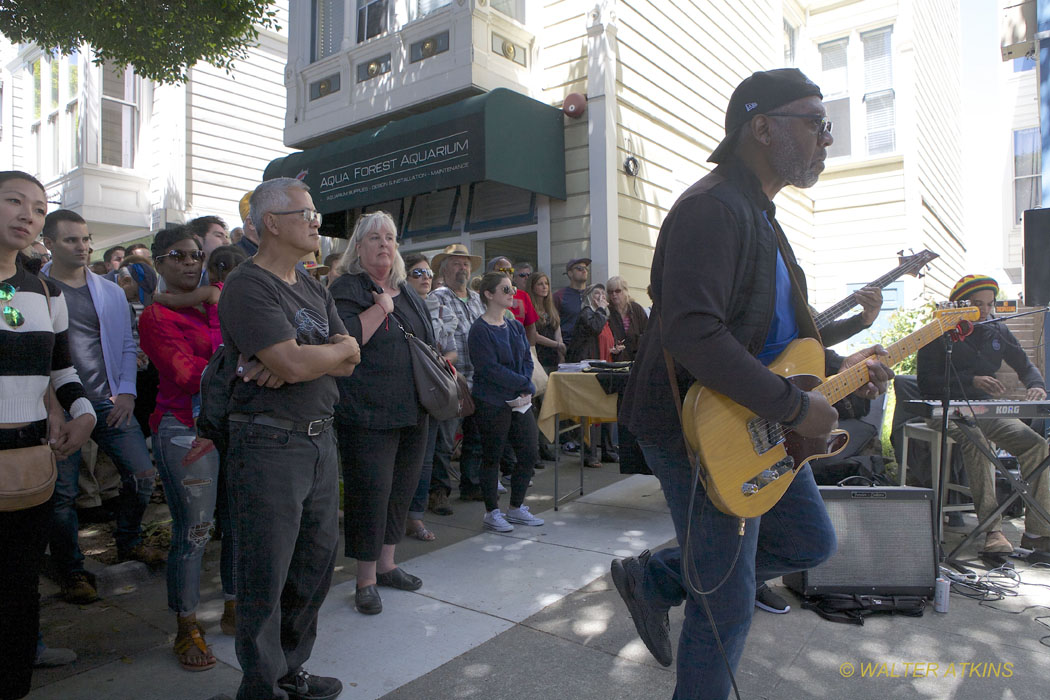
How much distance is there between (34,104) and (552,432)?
17.8m

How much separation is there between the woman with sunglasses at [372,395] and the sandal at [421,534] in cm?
107

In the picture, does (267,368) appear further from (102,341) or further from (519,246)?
(519,246)

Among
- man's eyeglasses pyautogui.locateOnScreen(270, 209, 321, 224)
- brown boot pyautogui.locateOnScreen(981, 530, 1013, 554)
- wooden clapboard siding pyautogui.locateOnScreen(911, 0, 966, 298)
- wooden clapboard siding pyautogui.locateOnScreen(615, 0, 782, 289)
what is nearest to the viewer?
man's eyeglasses pyautogui.locateOnScreen(270, 209, 321, 224)

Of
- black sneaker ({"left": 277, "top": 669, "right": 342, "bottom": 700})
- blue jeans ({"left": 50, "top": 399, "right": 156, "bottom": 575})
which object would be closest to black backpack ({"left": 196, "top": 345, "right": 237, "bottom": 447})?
black sneaker ({"left": 277, "top": 669, "right": 342, "bottom": 700})

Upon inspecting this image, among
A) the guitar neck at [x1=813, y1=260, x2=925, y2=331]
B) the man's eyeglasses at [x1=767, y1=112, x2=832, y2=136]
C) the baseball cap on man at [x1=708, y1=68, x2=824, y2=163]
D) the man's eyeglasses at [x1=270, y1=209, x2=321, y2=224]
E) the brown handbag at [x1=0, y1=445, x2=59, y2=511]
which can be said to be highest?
the baseball cap on man at [x1=708, y1=68, x2=824, y2=163]

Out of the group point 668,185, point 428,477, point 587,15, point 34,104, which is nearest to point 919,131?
point 668,185

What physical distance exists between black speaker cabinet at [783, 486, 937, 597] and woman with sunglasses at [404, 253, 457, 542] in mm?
2314

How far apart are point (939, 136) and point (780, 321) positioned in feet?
56.5

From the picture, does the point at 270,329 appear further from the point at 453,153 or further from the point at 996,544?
the point at 453,153

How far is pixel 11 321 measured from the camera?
2.31 metres

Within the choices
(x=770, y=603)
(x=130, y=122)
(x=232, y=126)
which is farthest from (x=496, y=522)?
(x=130, y=122)

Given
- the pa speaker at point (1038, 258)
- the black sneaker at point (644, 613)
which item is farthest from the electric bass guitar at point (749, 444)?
the pa speaker at point (1038, 258)

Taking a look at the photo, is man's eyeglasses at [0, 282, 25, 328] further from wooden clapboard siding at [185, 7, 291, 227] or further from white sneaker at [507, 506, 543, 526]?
wooden clapboard siding at [185, 7, 291, 227]

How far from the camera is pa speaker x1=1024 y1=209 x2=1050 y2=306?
188 inches
